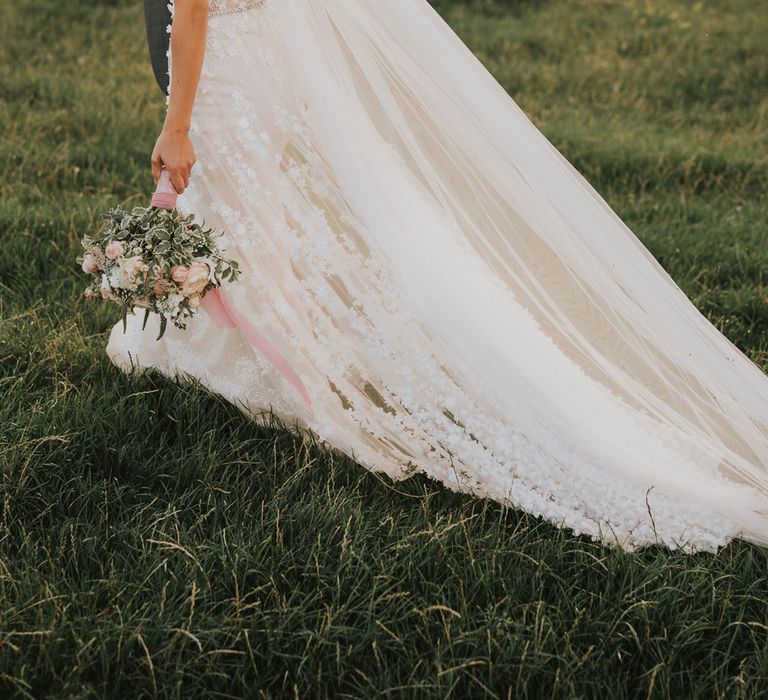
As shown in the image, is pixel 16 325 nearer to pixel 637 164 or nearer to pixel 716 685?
pixel 716 685

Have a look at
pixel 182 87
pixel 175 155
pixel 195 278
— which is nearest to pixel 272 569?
pixel 195 278

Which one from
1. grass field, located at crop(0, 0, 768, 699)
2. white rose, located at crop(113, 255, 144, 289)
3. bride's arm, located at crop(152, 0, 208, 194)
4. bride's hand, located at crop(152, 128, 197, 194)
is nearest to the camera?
grass field, located at crop(0, 0, 768, 699)

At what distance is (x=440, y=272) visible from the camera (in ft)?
9.99

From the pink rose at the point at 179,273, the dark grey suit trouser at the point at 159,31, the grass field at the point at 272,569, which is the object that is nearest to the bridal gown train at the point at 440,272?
the dark grey suit trouser at the point at 159,31

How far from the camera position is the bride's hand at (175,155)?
2.84 meters

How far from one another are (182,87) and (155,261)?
2.00 feet

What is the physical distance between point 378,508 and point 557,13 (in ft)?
26.3

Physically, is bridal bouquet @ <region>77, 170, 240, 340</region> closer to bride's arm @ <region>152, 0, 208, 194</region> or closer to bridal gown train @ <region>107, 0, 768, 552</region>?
bride's arm @ <region>152, 0, 208, 194</region>

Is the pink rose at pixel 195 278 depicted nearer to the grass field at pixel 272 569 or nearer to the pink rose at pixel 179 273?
the pink rose at pixel 179 273

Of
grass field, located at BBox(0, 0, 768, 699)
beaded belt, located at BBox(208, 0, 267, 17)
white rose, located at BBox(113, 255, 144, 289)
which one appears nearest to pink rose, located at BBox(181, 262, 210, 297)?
white rose, located at BBox(113, 255, 144, 289)

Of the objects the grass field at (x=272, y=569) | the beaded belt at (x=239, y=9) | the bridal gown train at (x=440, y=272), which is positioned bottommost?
the grass field at (x=272, y=569)

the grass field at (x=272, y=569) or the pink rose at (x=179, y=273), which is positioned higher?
the pink rose at (x=179, y=273)

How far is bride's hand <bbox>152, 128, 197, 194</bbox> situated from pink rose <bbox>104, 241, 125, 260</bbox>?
1.11 ft

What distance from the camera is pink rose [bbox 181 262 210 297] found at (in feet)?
8.87
